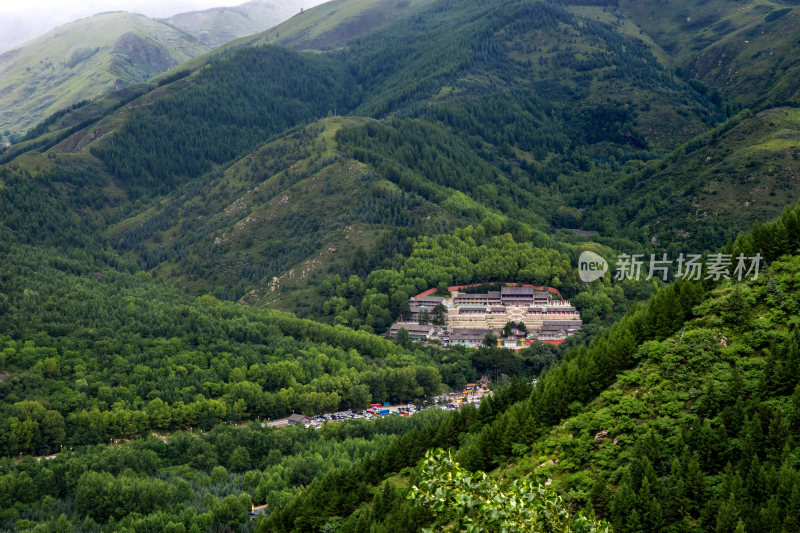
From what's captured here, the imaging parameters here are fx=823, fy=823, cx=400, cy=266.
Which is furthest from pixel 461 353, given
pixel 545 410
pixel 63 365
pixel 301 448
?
pixel 545 410

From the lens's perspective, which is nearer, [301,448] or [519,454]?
[519,454]

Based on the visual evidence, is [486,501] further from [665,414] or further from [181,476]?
[181,476]

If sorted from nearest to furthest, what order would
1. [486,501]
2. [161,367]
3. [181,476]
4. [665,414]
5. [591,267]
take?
[486,501], [665,414], [181,476], [161,367], [591,267]

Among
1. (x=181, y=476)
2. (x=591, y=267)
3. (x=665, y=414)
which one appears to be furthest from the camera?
(x=591, y=267)

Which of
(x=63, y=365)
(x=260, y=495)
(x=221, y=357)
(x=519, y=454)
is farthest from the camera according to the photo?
(x=221, y=357)

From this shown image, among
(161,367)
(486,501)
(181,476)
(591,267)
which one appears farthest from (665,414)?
(591,267)

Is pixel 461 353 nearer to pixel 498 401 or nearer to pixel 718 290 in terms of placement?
pixel 498 401

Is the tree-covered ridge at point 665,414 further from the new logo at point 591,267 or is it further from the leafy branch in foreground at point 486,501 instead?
the new logo at point 591,267

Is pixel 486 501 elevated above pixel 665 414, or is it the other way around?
pixel 486 501
